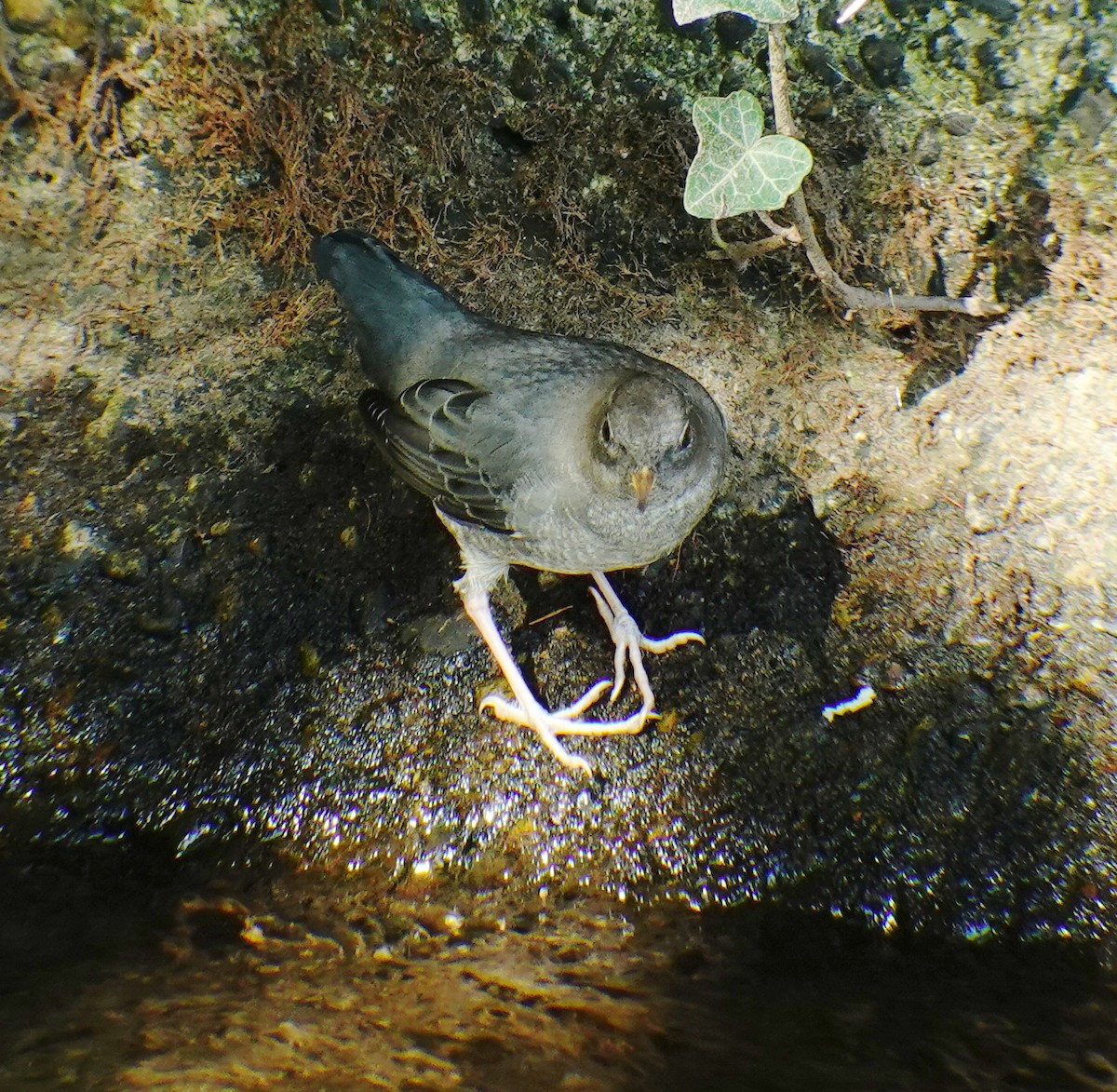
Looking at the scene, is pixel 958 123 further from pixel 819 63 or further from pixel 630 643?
pixel 630 643

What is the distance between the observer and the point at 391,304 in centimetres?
372

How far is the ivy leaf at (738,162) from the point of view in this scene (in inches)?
127

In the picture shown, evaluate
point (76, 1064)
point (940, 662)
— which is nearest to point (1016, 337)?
point (940, 662)

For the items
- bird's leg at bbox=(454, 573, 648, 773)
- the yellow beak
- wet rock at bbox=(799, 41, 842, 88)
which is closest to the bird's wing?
bird's leg at bbox=(454, 573, 648, 773)

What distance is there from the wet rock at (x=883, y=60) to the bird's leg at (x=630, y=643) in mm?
2372

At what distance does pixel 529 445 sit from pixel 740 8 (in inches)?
64.6

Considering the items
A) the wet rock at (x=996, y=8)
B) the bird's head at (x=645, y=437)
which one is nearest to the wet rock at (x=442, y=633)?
the bird's head at (x=645, y=437)

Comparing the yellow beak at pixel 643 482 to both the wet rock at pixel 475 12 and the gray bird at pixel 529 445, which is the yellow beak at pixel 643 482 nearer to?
the gray bird at pixel 529 445

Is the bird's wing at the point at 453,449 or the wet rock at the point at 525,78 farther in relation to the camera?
the wet rock at the point at 525,78

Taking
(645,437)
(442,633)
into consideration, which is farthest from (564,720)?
(645,437)

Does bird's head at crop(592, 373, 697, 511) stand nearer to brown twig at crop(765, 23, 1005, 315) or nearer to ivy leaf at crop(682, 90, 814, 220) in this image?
ivy leaf at crop(682, 90, 814, 220)

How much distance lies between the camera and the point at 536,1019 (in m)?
2.75

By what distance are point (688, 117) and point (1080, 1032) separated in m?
3.67

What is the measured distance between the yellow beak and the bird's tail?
3.52 feet
